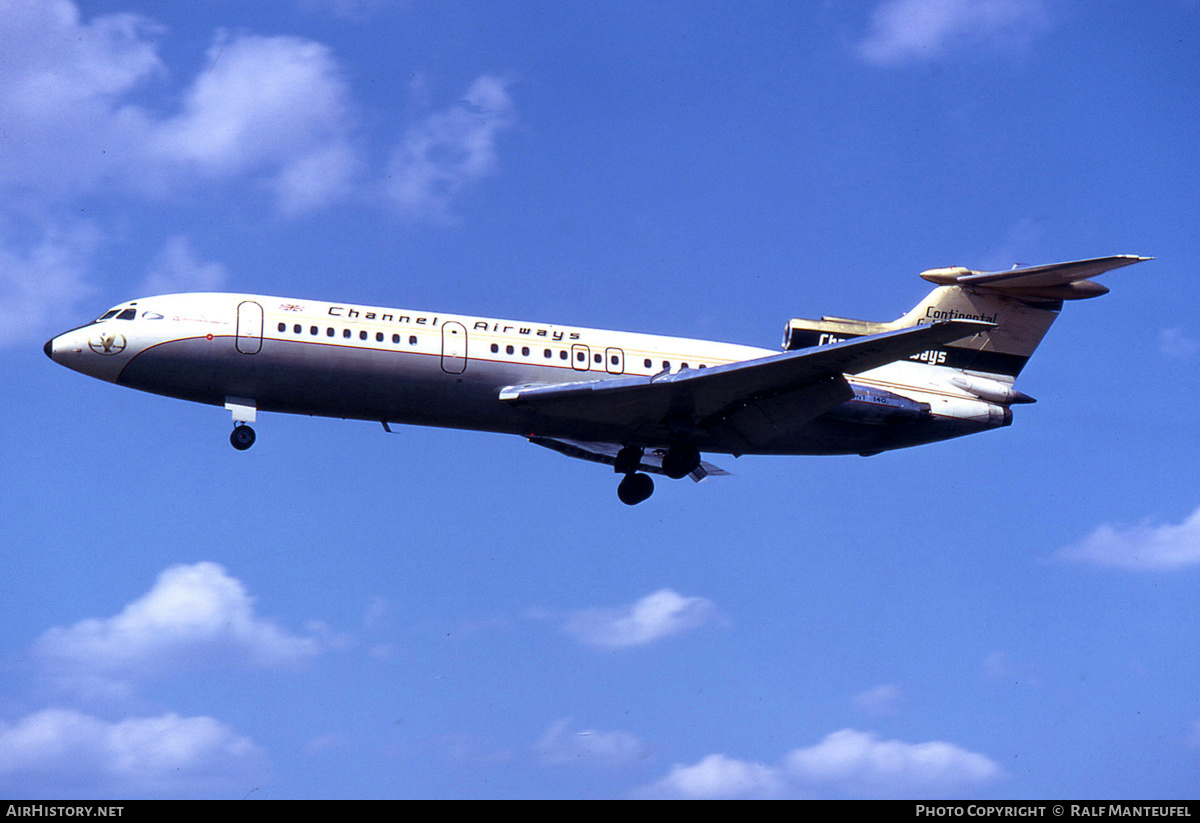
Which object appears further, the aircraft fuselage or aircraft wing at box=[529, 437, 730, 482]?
aircraft wing at box=[529, 437, 730, 482]

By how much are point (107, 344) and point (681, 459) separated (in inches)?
465

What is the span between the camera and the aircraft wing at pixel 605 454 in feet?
92.8

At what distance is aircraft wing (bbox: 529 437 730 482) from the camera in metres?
28.3

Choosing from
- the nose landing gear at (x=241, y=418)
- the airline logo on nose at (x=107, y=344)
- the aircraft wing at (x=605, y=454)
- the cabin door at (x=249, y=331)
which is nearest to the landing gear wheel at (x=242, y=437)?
the nose landing gear at (x=241, y=418)

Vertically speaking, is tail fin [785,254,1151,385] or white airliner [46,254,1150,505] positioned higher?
tail fin [785,254,1151,385]

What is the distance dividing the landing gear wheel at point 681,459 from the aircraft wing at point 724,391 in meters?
0.71

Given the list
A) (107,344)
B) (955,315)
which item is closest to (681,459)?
(955,315)

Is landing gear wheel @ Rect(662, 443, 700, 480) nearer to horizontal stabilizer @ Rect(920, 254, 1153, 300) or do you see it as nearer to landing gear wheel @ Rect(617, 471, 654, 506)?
landing gear wheel @ Rect(617, 471, 654, 506)

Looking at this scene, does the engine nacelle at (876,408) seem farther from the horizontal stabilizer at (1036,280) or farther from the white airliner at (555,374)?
the horizontal stabilizer at (1036,280)

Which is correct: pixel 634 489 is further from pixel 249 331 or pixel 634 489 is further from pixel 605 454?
pixel 249 331

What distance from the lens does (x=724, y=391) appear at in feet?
78.0

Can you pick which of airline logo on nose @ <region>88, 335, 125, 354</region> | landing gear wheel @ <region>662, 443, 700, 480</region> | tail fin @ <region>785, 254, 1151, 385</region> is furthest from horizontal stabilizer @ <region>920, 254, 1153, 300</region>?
airline logo on nose @ <region>88, 335, 125, 354</region>

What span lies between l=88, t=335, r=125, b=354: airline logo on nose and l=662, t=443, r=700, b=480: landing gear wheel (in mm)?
11237
